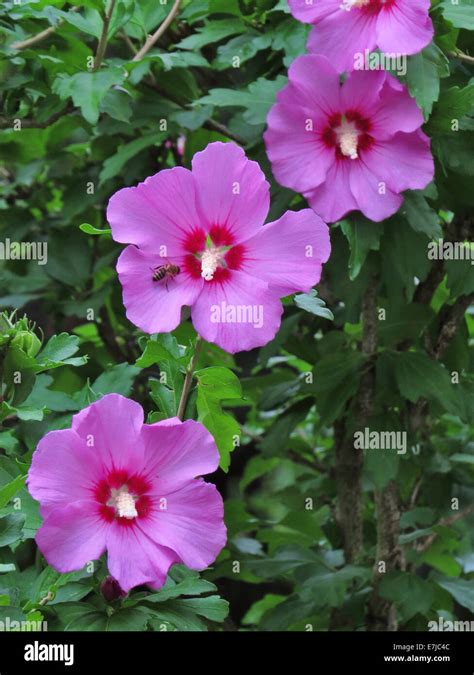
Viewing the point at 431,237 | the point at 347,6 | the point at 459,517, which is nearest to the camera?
the point at 347,6

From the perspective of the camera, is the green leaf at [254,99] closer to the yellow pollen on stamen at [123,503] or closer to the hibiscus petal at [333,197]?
the hibiscus petal at [333,197]

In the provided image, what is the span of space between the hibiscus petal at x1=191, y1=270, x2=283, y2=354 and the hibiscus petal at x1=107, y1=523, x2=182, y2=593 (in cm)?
18

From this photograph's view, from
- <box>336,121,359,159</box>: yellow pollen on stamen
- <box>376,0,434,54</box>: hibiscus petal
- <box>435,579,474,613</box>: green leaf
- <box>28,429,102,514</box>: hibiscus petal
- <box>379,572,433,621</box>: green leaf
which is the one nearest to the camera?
<box>28,429,102,514</box>: hibiscus petal

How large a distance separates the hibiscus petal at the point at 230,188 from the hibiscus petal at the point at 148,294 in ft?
0.21

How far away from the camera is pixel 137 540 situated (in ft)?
3.02

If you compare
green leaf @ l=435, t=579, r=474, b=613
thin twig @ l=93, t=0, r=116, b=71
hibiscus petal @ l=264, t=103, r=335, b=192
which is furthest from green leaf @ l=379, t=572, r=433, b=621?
thin twig @ l=93, t=0, r=116, b=71

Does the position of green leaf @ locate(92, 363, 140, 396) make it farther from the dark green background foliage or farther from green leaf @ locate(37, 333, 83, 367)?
green leaf @ locate(37, 333, 83, 367)

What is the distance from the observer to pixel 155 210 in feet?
3.13

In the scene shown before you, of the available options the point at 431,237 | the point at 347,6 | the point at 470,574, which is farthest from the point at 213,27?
the point at 470,574

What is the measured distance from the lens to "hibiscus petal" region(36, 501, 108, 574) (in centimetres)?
89

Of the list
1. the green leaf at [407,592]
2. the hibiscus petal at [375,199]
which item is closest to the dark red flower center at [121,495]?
the hibiscus petal at [375,199]

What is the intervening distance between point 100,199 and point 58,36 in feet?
1.25

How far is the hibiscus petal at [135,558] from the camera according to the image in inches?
35.6

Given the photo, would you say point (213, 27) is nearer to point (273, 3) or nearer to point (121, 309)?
point (273, 3)
